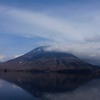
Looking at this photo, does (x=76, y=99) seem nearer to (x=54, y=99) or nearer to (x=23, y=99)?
(x=54, y=99)

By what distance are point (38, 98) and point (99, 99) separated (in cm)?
1188

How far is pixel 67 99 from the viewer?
163 ft

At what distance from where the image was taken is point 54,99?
163ft

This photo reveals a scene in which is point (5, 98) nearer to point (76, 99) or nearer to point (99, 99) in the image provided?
point (76, 99)

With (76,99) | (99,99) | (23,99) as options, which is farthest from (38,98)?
(99,99)

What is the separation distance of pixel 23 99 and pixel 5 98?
3.43m

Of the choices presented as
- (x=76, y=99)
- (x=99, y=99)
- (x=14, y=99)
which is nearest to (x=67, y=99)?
(x=76, y=99)

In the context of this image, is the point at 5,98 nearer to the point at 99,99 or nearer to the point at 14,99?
the point at 14,99

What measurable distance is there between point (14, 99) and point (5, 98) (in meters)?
2.16

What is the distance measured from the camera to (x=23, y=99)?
50.6 metres

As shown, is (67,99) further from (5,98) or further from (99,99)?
(5,98)

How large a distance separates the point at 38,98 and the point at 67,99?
6238mm

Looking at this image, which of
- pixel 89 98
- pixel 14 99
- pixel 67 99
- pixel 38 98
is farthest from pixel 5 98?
pixel 89 98

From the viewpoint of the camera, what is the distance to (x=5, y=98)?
166 ft
